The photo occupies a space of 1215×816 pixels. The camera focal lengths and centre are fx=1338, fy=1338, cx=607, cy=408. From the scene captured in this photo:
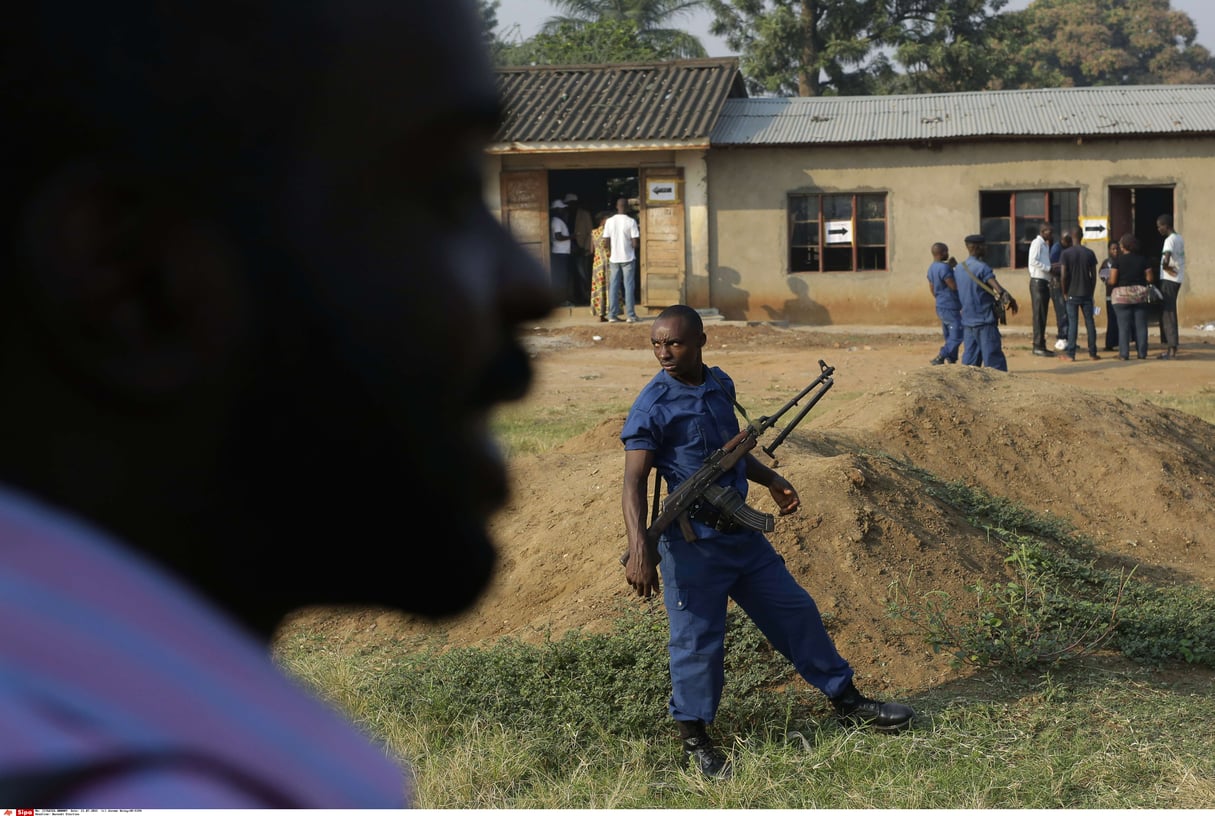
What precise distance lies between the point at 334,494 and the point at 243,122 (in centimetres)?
21

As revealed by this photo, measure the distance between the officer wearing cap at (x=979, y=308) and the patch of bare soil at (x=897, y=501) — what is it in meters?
1.22

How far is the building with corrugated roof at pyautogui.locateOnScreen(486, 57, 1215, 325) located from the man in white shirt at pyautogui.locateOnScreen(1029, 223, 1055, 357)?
2263mm

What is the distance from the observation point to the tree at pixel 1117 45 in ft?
149

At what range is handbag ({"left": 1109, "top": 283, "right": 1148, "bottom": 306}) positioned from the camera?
14.9 metres

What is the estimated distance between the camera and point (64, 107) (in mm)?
654

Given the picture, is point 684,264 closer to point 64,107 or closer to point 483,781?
point 483,781

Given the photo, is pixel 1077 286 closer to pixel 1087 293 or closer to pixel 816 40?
pixel 1087 293

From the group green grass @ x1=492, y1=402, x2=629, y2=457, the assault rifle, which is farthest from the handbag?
the assault rifle

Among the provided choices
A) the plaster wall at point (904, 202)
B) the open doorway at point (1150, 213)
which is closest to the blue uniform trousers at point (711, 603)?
the plaster wall at point (904, 202)

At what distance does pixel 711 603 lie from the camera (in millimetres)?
4547

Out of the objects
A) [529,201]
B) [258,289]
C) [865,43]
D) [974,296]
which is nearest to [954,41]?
[865,43]

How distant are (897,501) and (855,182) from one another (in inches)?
494

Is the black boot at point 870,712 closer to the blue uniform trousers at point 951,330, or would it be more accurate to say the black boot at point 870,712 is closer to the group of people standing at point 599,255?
the blue uniform trousers at point 951,330

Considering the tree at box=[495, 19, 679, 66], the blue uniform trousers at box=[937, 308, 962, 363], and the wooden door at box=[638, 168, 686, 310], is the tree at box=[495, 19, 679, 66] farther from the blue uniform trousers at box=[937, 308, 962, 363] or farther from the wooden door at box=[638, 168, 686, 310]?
the blue uniform trousers at box=[937, 308, 962, 363]
